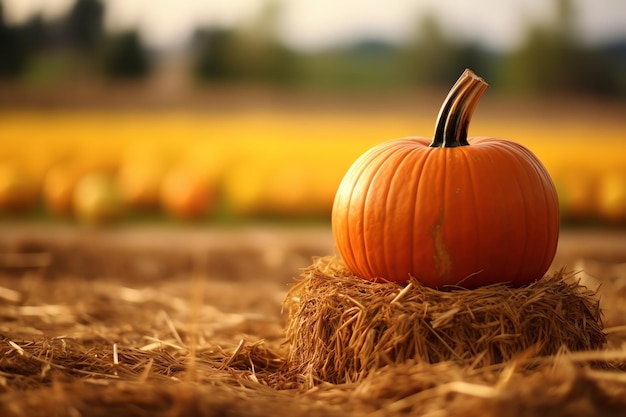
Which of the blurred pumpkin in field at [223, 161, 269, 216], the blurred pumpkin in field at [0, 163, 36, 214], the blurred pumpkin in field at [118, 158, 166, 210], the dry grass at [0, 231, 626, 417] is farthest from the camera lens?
the blurred pumpkin in field at [118, 158, 166, 210]

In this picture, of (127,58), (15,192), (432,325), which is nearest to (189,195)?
(15,192)

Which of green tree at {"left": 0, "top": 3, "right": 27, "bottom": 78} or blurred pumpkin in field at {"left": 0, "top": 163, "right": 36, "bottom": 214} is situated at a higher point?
green tree at {"left": 0, "top": 3, "right": 27, "bottom": 78}

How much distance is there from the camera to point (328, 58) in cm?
1212

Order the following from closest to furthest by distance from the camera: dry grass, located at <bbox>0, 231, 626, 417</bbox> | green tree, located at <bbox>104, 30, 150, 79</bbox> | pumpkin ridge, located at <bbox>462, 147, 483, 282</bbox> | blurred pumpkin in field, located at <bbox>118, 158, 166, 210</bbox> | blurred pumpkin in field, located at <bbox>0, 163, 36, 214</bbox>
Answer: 1. dry grass, located at <bbox>0, 231, 626, 417</bbox>
2. pumpkin ridge, located at <bbox>462, 147, 483, 282</bbox>
3. blurred pumpkin in field, located at <bbox>0, 163, 36, 214</bbox>
4. blurred pumpkin in field, located at <bbox>118, 158, 166, 210</bbox>
5. green tree, located at <bbox>104, 30, 150, 79</bbox>

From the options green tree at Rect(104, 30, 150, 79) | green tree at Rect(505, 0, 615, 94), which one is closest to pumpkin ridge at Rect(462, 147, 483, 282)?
green tree at Rect(505, 0, 615, 94)

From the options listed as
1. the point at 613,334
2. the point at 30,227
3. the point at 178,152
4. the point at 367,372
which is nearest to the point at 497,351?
the point at 367,372

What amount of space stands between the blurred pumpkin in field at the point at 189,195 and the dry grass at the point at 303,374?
3522 millimetres

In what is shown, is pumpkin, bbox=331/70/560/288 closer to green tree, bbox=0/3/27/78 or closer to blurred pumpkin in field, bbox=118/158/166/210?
blurred pumpkin in field, bbox=118/158/166/210

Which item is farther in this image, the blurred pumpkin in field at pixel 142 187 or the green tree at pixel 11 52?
the green tree at pixel 11 52

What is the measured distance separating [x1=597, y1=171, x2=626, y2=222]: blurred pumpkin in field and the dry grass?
3.84m

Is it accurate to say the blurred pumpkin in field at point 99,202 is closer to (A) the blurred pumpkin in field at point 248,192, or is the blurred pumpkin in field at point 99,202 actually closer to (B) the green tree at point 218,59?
(A) the blurred pumpkin in field at point 248,192

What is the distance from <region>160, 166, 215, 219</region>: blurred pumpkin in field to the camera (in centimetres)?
758

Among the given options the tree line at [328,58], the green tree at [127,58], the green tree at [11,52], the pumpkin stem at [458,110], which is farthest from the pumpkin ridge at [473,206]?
the green tree at [11,52]

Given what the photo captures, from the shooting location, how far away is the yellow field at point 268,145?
8031 millimetres
